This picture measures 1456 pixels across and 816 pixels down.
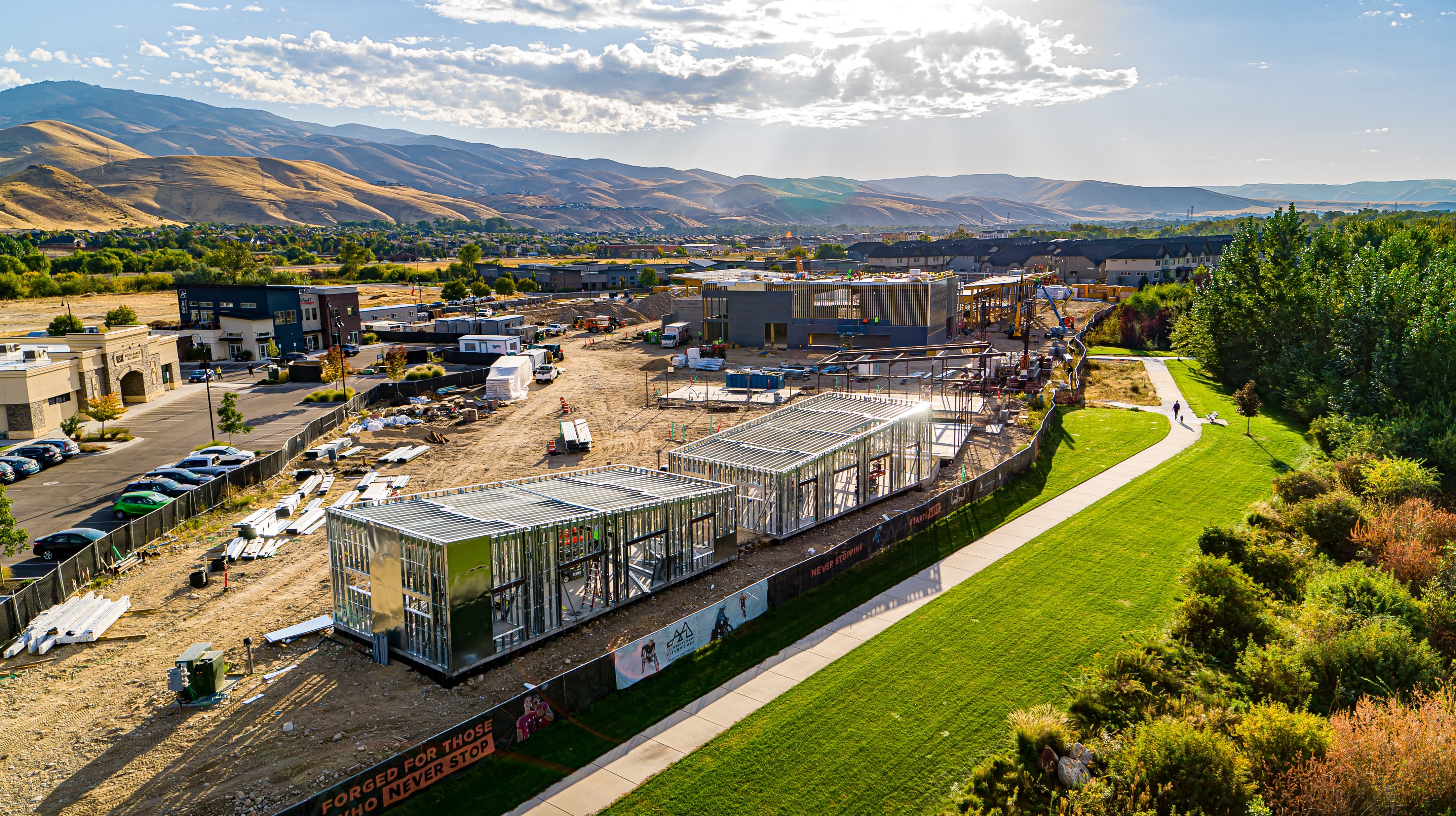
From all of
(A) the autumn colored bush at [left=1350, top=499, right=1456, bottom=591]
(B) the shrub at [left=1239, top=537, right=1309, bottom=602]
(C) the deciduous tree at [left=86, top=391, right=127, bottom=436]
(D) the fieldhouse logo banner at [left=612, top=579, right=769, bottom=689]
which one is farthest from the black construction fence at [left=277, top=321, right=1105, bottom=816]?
(C) the deciduous tree at [left=86, top=391, right=127, bottom=436]

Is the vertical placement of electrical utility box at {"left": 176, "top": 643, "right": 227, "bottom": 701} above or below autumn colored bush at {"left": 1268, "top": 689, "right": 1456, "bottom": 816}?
below

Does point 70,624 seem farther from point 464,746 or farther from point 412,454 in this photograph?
point 412,454

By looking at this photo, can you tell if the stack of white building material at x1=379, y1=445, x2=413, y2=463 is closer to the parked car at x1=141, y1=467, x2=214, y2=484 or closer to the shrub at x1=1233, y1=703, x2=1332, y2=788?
the parked car at x1=141, y1=467, x2=214, y2=484

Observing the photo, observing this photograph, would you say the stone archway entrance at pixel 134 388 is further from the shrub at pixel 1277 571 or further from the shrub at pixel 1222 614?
the shrub at pixel 1277 571

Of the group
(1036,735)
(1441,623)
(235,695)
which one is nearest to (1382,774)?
(1036,735)

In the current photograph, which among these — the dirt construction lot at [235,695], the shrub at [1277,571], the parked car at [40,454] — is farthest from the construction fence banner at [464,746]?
the parked car at [40,454]
